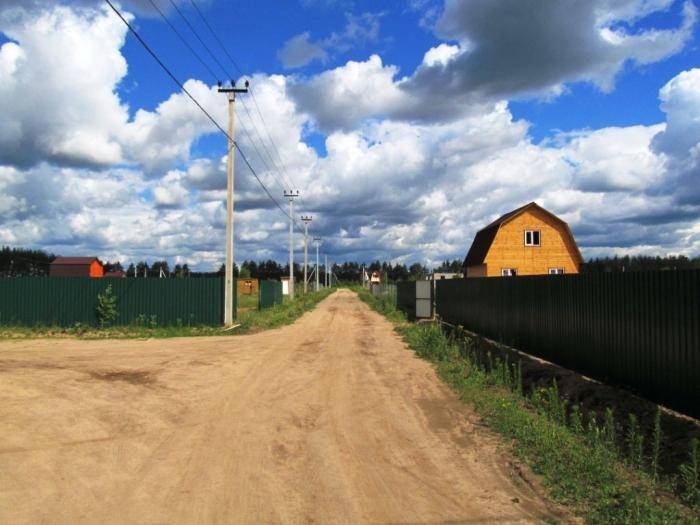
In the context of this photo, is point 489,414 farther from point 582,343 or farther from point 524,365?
point 524,365

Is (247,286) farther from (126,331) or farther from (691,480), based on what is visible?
(691,480)

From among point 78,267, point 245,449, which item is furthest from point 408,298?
point 78,267

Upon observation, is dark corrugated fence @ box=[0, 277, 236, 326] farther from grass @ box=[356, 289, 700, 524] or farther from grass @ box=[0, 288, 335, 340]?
grass @ box=[356, 289, 700, 524]

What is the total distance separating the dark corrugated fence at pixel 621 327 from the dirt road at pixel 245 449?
2427 mm

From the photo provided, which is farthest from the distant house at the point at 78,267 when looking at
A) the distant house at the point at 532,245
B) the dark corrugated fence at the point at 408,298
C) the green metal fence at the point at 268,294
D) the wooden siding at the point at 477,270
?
the distant house at the point at 532,245

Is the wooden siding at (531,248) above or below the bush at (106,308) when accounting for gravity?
above

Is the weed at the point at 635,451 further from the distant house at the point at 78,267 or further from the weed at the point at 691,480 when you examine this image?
the distant house at the point at 78,267

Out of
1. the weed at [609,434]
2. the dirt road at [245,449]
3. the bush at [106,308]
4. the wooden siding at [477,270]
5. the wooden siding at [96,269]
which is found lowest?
the dirt road at [245,449]

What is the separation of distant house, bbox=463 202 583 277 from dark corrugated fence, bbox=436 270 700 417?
101 feet

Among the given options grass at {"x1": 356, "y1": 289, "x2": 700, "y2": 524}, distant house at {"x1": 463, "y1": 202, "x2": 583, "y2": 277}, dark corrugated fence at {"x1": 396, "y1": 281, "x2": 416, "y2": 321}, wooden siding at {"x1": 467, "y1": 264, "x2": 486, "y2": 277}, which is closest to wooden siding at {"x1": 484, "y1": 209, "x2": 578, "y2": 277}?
distant house at {"x1": 463, "y1": 202, "x2": 583, "y2": 277}

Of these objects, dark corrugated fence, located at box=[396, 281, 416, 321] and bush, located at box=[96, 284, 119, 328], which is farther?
dark corrugated fence, located at box=[396, 281, 416, 321]

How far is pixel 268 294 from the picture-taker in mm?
38281

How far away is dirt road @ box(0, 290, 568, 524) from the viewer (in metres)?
4.89

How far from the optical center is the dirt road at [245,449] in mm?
4887
